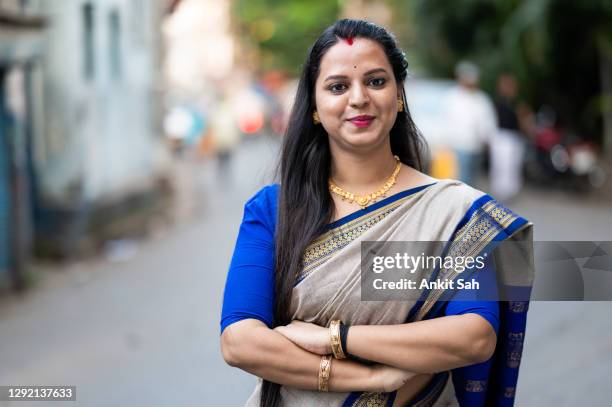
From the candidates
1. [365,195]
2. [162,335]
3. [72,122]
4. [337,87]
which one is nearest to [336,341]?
[365,195]

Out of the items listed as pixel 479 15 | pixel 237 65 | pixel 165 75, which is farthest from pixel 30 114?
pixel 237 65

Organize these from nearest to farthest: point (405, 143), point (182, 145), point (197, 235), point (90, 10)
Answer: point (405, 143), point (90, 10), point (197, 235), point (182, 145)

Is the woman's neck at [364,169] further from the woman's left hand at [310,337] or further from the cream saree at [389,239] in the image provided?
the woman's left hand at [310,337]

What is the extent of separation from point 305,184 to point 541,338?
4712 millimetres

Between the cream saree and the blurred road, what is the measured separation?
21.7 inches

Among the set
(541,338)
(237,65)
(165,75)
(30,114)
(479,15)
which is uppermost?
(237,65)

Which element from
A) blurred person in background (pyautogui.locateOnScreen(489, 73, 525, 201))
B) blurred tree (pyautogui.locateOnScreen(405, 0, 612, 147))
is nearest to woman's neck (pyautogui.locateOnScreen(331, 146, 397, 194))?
blurred person in background (pyautogui.locateOnScreen(489, 73, 525, 201))

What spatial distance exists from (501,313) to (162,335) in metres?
5.19

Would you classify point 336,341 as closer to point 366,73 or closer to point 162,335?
point 366,73

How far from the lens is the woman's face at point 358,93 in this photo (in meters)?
2.32

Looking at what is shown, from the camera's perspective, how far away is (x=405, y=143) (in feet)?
8.36

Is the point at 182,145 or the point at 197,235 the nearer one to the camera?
the point at 197,235

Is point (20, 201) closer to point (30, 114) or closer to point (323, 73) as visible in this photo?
point (30, 114)

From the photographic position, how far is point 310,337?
2.24 metres
